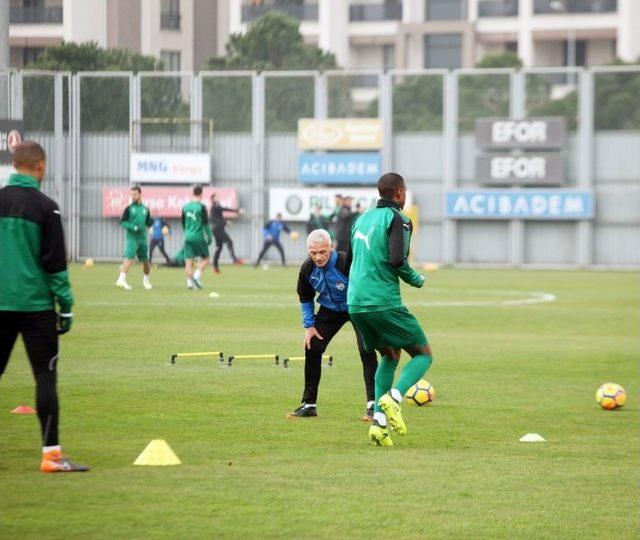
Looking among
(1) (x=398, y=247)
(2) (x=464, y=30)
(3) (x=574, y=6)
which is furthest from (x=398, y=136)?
(1) (x=398, y=247)

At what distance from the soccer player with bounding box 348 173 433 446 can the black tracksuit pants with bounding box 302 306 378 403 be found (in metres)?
1.28

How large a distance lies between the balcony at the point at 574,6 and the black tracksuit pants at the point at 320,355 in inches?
2812

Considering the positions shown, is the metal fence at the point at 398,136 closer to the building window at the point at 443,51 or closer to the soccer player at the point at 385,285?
the building window at the point at 443,51

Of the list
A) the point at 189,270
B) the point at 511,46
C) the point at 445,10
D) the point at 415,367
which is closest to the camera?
the point at 415,367

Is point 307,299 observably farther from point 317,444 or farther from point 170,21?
point 170,21

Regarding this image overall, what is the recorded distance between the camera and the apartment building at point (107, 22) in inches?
862

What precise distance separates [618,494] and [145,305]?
18.9 meters

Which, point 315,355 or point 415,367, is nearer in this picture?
point 415,367

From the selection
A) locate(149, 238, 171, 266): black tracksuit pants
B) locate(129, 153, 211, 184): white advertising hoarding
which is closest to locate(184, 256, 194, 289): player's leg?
locate(149, 238, 171, 266): black tracksuit pants

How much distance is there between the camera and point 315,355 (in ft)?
42.5

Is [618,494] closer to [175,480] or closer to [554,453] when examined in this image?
[554,453]

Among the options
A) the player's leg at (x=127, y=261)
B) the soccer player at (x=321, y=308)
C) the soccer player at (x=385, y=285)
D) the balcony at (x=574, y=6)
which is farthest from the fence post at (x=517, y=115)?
the soccer player at (x=385, y=285)

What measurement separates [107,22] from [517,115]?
31416mm

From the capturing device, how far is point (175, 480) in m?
9.32
